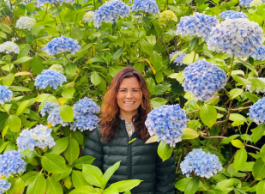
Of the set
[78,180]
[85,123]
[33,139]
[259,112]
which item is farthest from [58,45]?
[259,112]

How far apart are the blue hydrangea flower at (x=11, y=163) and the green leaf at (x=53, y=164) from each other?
118 millimetres

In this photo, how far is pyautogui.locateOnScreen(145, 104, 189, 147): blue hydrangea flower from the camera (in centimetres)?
121

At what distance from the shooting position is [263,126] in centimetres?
137

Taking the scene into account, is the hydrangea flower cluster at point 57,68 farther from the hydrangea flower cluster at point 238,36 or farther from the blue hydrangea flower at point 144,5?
the hydrangea flower cluster at point 238,36

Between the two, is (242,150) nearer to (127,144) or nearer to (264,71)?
(127,144)

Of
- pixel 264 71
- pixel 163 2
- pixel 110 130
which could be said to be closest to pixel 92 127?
pixel 110 130

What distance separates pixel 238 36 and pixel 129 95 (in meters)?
0.79

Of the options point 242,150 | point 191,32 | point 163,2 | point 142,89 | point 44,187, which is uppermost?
point 163,2

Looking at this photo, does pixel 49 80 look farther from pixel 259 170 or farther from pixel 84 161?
pixel 259 170

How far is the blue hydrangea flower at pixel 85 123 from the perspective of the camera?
176 cm

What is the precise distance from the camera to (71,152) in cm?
174

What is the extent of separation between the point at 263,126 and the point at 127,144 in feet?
2.69

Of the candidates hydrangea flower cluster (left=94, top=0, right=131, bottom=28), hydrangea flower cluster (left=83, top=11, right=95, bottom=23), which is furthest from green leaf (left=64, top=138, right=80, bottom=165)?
hydrangea flower cluster (left=83, top=11, right=95, bottom=23)

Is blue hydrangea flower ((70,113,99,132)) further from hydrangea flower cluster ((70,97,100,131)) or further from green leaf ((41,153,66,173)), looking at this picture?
green leaf ((41,153,66,173))
